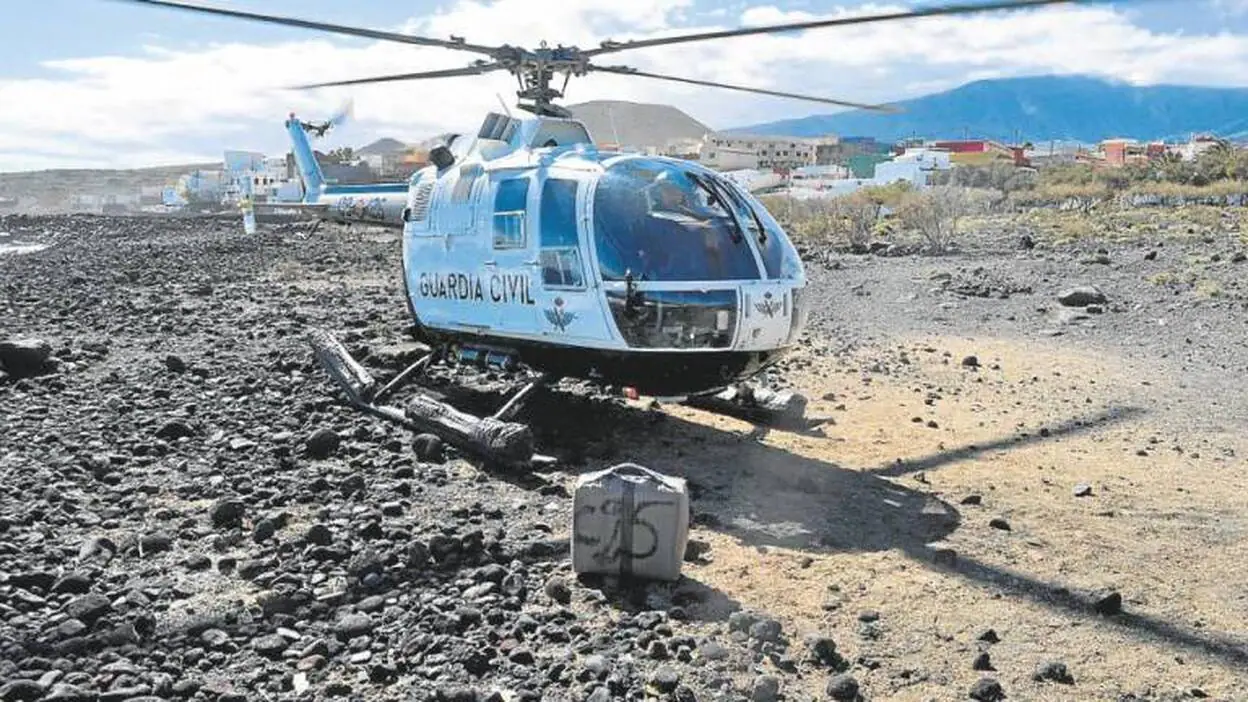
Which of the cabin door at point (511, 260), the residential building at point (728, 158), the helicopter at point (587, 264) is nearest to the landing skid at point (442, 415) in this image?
the helicopter at point (587, 264)

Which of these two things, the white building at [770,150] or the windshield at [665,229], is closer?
the windshield at [665,229]

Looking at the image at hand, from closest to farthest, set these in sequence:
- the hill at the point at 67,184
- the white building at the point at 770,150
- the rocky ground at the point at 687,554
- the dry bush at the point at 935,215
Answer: the rocky ground at the point at 687,554 < the dry bush at the point at 935,215 < the white building at the point at 770,150 < the hill at the point at 67,184

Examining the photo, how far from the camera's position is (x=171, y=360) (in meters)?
11.4

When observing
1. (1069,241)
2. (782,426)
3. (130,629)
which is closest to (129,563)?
(130,629)

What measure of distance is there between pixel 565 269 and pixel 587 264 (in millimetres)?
271

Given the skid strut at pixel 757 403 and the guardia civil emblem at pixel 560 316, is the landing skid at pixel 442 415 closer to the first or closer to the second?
the guardia civil emblem at pixel 560 316

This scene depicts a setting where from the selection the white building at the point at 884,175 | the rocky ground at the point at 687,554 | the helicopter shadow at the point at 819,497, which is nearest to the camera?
the rocky ground at the point at 687,554

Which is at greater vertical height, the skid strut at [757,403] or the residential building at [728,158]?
the residential building at [728,158]

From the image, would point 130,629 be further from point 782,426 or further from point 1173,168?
point 1173,168

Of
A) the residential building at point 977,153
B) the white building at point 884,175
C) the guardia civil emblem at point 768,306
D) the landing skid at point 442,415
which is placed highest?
the residential building at point 977,153

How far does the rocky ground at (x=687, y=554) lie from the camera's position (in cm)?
451

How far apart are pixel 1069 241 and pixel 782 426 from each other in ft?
70.7

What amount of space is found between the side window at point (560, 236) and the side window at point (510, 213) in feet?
0.92

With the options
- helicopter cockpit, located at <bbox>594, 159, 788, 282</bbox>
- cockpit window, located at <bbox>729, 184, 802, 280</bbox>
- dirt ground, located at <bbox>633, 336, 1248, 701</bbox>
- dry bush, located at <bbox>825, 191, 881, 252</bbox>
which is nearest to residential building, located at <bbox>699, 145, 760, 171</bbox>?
dry bush, located at <bbox>825, 191, 881, 252</bbox>
